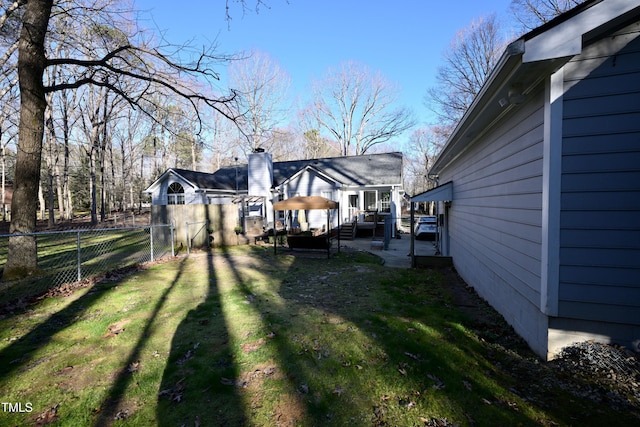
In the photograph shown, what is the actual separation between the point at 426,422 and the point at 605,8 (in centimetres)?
437

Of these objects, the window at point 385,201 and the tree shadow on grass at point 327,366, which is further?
the window at point 385,201

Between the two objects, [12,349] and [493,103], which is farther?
[493,103]

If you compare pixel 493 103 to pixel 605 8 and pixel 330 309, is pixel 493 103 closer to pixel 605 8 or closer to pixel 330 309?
pixel 605 8

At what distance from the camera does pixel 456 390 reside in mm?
2836

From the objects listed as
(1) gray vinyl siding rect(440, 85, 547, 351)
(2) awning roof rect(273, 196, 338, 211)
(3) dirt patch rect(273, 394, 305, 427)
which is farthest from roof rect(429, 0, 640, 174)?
(2) awning roof rect(273, 196, 338, 211)

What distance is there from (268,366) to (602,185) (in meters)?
4.16

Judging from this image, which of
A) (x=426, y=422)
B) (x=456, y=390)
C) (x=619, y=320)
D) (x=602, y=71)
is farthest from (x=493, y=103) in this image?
(x=426, y=422)

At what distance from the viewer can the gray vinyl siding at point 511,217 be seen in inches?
143

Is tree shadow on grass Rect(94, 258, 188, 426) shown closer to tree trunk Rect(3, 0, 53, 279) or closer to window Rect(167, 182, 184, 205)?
tree trunk Rect(3, 0, 53, 279)

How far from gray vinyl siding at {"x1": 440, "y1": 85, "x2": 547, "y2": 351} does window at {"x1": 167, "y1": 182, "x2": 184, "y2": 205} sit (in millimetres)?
20513

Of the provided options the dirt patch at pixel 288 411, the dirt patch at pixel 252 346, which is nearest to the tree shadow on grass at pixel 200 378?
the dirt patch at pixel 252 346

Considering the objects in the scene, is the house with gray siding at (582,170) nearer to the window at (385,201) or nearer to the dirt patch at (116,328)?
the dirt patch at (116,328)

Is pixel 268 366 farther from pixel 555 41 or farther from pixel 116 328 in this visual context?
pixel 555 41

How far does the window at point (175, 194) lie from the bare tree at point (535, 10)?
2716cm
